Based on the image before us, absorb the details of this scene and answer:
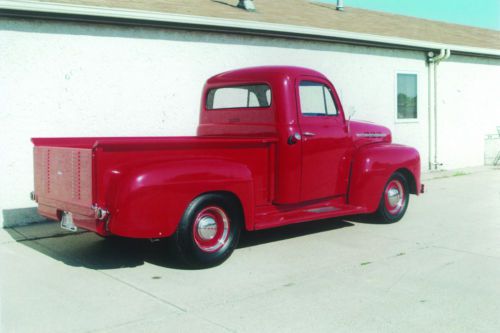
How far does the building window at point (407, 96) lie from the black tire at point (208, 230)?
7903 mm

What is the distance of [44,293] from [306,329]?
227 cm

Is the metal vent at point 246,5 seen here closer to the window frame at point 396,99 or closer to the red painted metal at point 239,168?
the window frame at point 396,99

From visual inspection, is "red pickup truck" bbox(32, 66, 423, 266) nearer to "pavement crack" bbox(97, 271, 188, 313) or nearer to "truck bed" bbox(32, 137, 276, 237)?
"truck bed" bbox(32, 137, 276, 237)

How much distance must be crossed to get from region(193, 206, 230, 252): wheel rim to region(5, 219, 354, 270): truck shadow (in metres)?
0.28

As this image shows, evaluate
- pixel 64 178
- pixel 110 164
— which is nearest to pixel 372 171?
pixel 110 164

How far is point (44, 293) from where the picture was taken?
16.0ft

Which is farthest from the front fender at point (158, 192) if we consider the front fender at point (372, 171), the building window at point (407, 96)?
the building window at point (407, 96)

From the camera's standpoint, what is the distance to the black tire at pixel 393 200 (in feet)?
24.9

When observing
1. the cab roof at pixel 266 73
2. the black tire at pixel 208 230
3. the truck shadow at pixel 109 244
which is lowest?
the truck shadow at pixel 109 244

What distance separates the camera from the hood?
738 centimetres

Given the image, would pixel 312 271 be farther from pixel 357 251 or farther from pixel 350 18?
pixel 350 18

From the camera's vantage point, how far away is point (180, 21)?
8.45m

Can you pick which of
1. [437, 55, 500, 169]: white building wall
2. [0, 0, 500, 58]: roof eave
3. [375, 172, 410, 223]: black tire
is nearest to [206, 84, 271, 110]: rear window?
[0, 0, 500, 58]: roof eave

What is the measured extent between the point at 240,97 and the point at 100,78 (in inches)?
85.5
